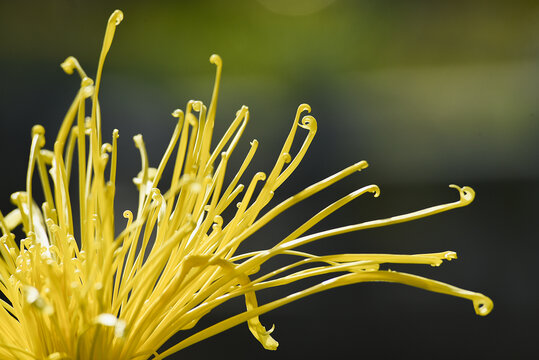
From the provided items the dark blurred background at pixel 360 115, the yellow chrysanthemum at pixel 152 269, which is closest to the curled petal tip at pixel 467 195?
the yellow chrysanthemum at pixel 152 269

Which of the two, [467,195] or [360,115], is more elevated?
[360,115]

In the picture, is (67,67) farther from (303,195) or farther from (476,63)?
(476,63)

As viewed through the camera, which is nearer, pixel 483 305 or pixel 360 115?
pixel 483 305

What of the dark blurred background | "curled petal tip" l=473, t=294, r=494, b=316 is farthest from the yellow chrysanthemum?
the dark blurred background

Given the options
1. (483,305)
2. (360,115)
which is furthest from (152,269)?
(360,115)

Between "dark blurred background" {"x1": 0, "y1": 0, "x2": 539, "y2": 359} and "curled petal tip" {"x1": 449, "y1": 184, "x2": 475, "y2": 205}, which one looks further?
"dark blurred background" {"x1": 0, "y1": 0, "x2": 539, "y2": 359}

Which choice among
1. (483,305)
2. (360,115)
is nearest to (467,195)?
(483,305)

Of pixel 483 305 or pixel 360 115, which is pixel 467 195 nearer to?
pixel 483 305

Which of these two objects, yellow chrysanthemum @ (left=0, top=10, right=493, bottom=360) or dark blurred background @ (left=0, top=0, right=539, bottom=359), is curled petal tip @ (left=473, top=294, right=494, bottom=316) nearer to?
yellow chrysanthemum @ (left=0, top=10, right=493, bottom=360)
